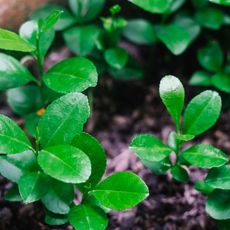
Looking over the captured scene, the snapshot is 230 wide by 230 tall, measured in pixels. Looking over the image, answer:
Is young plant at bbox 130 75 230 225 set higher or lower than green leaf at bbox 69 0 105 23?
lower

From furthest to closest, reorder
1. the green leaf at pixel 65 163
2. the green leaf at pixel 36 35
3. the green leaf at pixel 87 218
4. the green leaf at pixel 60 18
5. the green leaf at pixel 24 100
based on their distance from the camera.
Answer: the green leaf at pixel 60 18
the green leaf at pixel 24 100
the green leaf at pixel 36 35
the green leaf at pixel 87 218
the green leaf at pixel 65 163

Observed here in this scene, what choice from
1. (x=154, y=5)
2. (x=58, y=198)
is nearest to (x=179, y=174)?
(x=58, y=198)

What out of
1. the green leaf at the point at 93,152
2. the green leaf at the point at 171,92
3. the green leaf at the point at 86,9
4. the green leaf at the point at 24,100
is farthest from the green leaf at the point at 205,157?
the green leaf at the point at 86,9

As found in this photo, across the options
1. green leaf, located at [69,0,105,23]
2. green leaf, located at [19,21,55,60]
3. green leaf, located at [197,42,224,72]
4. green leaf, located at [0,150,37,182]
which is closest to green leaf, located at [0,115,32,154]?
green leaf, located at [0,150,37,182]

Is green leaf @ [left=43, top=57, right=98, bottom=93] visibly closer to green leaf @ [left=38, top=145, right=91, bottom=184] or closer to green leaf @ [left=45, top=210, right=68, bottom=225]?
green leaf @ [left=38, top=145, right=91, bottom=184]

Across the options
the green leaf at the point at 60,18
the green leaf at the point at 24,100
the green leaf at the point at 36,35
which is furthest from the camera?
the green leaf at the point at 60,18

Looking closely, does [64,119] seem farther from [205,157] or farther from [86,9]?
[86,9]

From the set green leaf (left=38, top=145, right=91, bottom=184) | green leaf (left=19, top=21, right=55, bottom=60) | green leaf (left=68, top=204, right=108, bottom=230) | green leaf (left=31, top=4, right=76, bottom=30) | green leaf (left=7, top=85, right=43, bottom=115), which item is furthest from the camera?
green leaf (left=31, top=4, right=76, bottom=30)

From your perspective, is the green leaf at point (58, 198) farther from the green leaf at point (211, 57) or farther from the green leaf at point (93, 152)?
the green leaf at point (211, 57)
